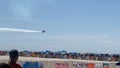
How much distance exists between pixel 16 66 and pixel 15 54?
0.29m

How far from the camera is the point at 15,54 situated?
7352 millimetres

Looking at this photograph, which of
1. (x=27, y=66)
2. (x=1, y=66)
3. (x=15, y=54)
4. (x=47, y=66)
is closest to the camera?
(x=1, y=66)

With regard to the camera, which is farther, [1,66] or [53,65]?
[53,65]

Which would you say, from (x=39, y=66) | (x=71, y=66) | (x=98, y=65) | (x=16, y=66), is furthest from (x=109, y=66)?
(x=16, y=66)

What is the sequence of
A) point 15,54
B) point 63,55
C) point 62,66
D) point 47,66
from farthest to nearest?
point 63,55, point 47,66, point 62,66, point 15,54

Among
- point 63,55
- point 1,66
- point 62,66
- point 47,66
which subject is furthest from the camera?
point 63,55

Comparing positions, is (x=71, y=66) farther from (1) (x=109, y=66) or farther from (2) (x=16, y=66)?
(2) (x=16, y=66)

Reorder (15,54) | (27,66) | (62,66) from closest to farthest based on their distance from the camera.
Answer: (15,54) < (27,66) < (62,66)

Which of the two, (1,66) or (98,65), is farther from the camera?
(98,65)

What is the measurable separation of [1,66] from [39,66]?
54.7 ft

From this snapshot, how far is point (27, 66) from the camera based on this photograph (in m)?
22.2

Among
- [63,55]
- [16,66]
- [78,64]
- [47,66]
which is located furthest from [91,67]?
[63,55]

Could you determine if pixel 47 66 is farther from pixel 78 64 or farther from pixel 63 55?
pixel 63 55

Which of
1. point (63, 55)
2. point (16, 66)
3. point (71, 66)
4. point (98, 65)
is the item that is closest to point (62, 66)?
point (71, 66)
